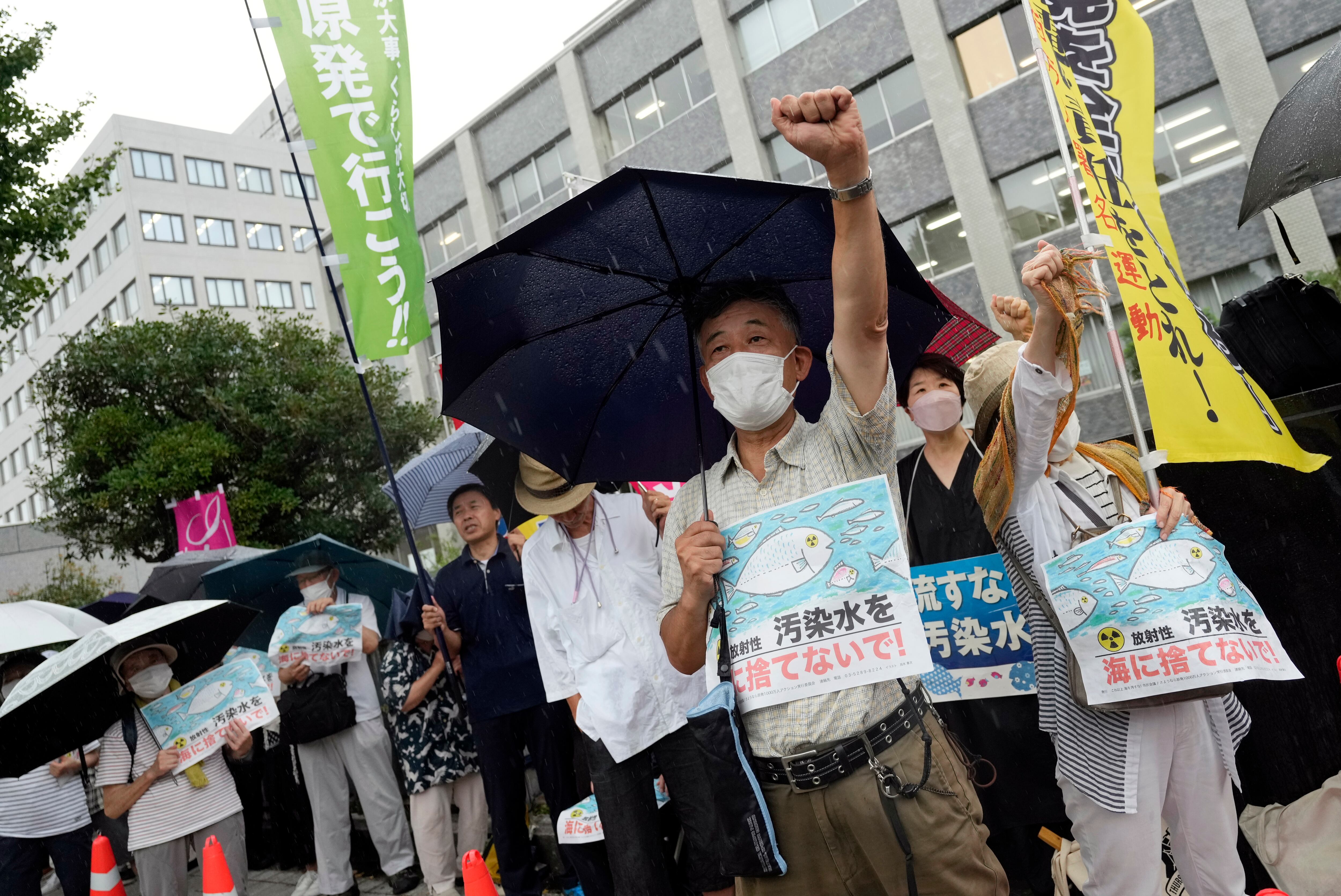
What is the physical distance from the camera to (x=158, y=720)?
183 inches

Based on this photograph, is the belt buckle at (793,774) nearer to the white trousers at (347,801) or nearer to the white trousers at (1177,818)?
the white trousers at (1177,818)

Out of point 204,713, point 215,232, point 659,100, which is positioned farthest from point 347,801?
point 215,232

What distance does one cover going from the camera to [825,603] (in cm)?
198

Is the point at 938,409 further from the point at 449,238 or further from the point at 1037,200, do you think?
the point at 449,238

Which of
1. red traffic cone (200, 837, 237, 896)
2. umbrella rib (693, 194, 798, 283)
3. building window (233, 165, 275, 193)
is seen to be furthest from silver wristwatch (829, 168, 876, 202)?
building window (233, 165, 275, 193)

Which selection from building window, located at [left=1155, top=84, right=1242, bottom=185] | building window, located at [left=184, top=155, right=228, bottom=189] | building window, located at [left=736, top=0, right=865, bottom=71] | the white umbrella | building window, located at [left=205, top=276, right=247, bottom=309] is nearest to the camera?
the white umbrella

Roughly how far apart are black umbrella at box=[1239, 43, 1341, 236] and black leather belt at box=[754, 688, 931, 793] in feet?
8.31

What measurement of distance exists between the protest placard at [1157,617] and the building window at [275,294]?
4458 centimetres

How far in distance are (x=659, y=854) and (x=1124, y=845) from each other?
5.21 feet

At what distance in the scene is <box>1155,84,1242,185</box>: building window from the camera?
52.1 feet

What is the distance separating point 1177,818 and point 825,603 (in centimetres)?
146

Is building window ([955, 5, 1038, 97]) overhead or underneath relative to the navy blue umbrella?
overhead

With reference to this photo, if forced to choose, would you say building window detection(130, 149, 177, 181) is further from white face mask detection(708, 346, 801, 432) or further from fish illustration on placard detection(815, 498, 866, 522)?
fish illustration on placard detection(815, 498, 866, 522)

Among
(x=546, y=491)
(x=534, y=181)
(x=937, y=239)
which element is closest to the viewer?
(x=546, y=491)
